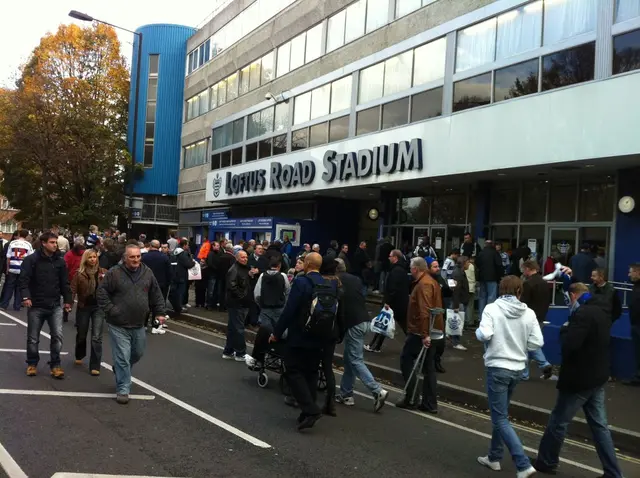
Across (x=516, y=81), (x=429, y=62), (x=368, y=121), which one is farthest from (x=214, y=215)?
(x=516, y=81)

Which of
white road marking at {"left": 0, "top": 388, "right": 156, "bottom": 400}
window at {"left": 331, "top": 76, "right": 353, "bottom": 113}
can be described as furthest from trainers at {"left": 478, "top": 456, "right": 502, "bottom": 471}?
window at {"left": 331, "top": 76, "right": 353, "bottom": 113}

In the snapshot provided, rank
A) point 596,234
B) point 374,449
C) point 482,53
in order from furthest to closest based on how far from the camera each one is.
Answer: point 482,53, point 596,234, point 374,449

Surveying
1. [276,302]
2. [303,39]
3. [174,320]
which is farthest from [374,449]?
[303,39]

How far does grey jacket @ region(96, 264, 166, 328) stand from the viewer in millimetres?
6406

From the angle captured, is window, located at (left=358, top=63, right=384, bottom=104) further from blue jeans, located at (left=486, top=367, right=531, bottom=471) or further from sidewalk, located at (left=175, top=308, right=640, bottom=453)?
blue jeans, located at (left=486, top=367, right=531, bottom=471)

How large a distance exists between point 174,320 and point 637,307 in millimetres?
10043

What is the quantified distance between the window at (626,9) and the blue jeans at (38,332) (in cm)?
1202

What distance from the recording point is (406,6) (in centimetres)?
1800

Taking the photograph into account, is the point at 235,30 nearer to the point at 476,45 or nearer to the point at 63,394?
the point at 476,45

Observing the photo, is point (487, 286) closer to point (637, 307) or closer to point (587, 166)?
point (587, 166)

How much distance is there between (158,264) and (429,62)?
996 cm

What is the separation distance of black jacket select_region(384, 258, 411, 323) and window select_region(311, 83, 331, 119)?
516 inches

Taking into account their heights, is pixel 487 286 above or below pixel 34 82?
below

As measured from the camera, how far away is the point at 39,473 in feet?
13.7
